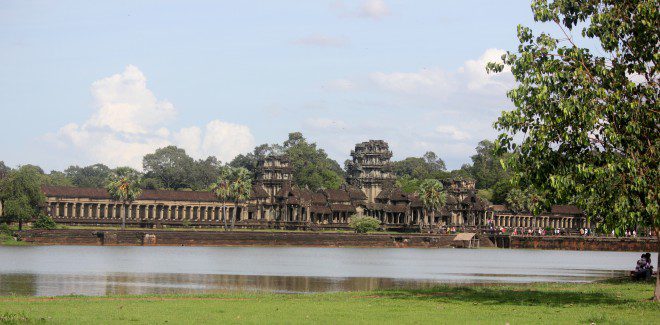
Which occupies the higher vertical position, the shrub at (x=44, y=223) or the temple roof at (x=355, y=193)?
the temple roof at (x=355, y=193)

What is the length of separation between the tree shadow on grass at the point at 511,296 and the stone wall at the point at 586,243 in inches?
4024

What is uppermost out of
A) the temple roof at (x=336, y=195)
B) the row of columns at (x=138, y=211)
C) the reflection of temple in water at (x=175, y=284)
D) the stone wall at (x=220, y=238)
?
the temple roof at (x=336, y=195)

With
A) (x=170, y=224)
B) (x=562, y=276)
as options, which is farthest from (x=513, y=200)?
(x=562, y=276)

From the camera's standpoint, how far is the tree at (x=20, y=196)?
381ft

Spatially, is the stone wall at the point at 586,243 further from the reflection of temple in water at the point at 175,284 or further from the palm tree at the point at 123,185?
the reflection of temple in water at the point at 175,284

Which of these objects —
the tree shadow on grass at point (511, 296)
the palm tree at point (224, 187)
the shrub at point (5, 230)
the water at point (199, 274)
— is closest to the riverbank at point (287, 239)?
the shrub at point (5, 230)

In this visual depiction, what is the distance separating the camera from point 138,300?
35156 mm

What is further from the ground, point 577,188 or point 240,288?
point 577,188

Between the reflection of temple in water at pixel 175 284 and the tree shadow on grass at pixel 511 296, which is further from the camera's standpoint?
A: the reflection of temple in water at pixel 175 284

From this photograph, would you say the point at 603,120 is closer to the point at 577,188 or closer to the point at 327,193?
the point at 577,188

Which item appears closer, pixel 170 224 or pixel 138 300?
pixel 138 300

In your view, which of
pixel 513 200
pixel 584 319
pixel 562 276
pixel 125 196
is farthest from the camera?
pixel 513 200

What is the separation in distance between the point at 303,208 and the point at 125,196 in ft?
136

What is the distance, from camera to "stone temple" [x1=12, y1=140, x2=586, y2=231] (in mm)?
160000
